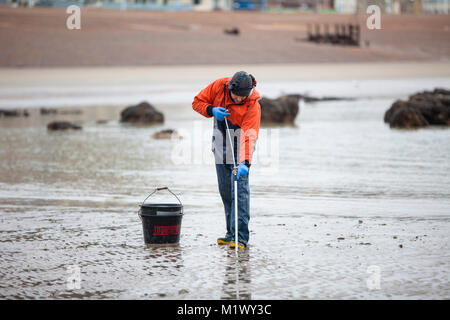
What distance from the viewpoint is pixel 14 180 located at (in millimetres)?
11625

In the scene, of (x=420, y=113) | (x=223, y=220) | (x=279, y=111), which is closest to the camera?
(x=223, y=220)

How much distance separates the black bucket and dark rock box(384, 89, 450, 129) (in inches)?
499

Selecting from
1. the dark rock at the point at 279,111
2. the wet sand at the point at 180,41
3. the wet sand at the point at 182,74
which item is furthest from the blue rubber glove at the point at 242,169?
the wet sand at the point at 180,41

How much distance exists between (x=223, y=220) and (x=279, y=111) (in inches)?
491

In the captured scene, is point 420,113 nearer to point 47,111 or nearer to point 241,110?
point 47,111

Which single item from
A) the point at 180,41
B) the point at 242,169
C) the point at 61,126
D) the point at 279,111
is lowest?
the point at 61,126

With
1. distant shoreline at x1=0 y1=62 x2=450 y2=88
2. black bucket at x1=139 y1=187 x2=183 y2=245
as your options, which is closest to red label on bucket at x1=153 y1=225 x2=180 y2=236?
black bucket at x1=139 y1=187 x2=183 y2=245

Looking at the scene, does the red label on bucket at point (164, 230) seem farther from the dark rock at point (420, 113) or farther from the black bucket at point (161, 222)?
the dark rock at point (420, 113)

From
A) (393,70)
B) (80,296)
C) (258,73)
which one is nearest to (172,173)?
(80,296)

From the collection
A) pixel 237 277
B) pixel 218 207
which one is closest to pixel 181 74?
pixel 218 207

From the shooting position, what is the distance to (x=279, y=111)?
21031mm

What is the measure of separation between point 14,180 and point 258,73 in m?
40.1
